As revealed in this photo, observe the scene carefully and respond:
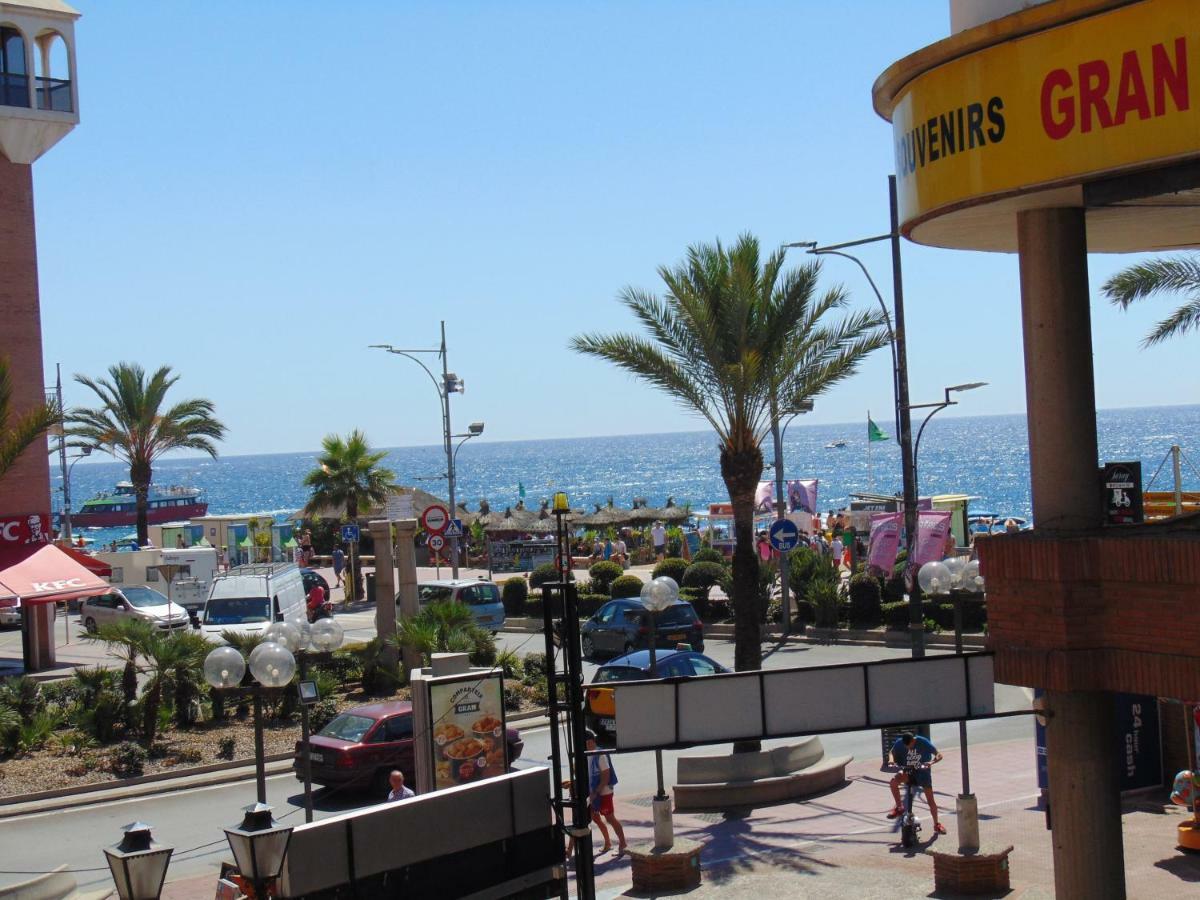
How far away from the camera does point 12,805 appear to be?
17.8 meters

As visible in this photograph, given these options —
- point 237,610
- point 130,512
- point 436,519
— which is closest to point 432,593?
point 436,519

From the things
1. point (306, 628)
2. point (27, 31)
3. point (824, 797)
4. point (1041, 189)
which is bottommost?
point (824, 797)

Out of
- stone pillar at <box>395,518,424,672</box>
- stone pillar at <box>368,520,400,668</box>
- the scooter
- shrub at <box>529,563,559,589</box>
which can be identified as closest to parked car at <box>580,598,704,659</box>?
shrub at <box>529,563,559,589</box>

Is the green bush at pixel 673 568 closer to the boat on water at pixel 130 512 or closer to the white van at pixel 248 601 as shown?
the white van at pixel 248 601

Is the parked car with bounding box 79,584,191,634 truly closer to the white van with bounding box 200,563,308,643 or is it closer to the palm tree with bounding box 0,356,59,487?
the white van with bounding box 200,563,308,643

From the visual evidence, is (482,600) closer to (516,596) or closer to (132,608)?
(516,596)

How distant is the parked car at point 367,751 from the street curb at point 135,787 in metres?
1.79

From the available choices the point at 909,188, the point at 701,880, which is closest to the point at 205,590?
the point at 701,880

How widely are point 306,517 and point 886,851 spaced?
4476 cm

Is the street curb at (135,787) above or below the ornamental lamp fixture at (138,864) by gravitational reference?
below

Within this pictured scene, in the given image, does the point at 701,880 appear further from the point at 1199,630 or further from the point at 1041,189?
the point at 1041,189

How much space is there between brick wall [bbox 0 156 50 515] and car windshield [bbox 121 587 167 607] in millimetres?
6610

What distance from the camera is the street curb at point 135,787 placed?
17844 mm

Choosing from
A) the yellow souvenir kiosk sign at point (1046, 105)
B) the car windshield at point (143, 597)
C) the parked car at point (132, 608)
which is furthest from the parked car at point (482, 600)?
the yellow souvenir kiosk sign at point (1046, 105)
